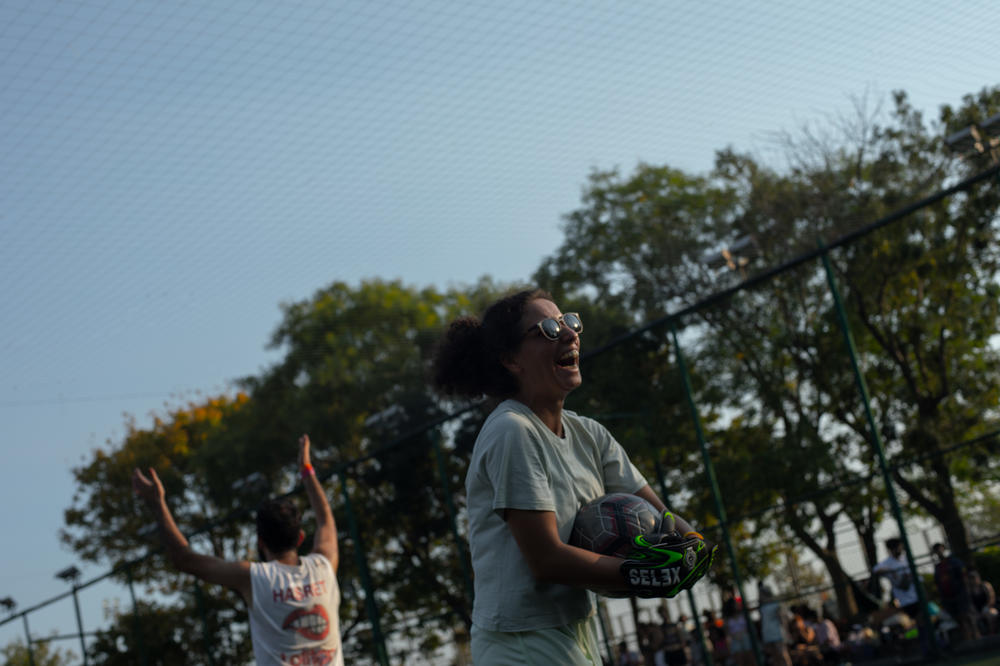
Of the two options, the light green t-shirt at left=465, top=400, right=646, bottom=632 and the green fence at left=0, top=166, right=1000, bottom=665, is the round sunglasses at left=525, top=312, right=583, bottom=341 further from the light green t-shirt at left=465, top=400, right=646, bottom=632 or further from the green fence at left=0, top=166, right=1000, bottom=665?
the green fence at left=0, top=166, right=1000, bottom=665


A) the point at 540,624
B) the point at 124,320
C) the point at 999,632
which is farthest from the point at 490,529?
the point at 124,320

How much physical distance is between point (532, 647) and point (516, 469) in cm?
34

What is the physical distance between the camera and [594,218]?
72.8 ft

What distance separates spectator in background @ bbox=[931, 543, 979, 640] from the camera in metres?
7.00

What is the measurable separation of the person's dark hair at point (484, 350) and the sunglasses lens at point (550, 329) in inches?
2.2

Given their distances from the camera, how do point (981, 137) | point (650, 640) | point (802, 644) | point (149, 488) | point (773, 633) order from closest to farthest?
point (149, 488) → point (773, 633) → point (802, 644) → point (981, 137) → point (650, 640)

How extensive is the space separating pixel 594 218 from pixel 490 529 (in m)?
20.6

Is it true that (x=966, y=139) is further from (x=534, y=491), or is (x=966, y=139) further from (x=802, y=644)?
(x=534, y=491)

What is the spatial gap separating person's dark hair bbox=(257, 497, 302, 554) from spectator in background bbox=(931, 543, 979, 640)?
5.32 metres

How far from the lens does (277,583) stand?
335 centimetres

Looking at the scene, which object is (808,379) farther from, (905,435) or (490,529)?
(490,529)

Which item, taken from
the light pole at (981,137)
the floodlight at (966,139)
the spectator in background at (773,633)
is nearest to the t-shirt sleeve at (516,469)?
the spectator in background at (773,633)

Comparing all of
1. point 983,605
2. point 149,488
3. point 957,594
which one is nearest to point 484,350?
point 149,488

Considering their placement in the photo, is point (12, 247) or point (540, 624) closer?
point (540, 624)
